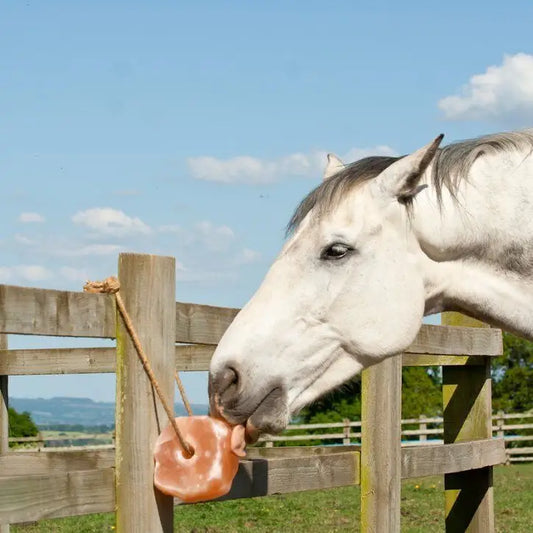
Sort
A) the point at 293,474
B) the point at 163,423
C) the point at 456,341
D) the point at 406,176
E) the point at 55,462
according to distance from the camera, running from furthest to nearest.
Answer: the point at 456,341
the point at 55,462
the point at 293,474
the point at 406,176
the point at 163,423

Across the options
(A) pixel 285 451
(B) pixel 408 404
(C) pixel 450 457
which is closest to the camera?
(A) pixel 285 451

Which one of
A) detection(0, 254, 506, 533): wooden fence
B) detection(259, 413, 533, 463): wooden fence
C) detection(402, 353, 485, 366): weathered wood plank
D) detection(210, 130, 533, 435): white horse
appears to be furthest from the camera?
detection(259, 413, 533, 463): wooden fence

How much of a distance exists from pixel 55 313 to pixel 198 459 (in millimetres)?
667

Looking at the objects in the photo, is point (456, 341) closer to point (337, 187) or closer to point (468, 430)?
point (468, 430)

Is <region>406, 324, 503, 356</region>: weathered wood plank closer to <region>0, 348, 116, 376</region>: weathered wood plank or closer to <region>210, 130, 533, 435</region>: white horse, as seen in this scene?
<region>210, 130, 533, 435</region>: white horse

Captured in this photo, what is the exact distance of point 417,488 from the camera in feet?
43.8

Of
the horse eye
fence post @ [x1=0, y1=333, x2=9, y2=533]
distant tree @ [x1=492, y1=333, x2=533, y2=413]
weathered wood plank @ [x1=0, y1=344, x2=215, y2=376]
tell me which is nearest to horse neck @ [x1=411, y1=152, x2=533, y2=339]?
the horse eye

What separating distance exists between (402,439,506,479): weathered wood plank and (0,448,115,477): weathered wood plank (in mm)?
1467

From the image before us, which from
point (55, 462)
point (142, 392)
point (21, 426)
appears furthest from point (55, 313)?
point (21, 426)

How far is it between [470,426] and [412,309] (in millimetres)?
2496

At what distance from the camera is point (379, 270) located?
3.25 m

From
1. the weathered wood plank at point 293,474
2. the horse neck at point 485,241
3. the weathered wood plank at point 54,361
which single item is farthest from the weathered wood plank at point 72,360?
the horse neck at point 485,241

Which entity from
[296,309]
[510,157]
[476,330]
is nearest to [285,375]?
[296,309]

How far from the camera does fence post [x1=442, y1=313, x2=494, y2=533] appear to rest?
5.39 m
